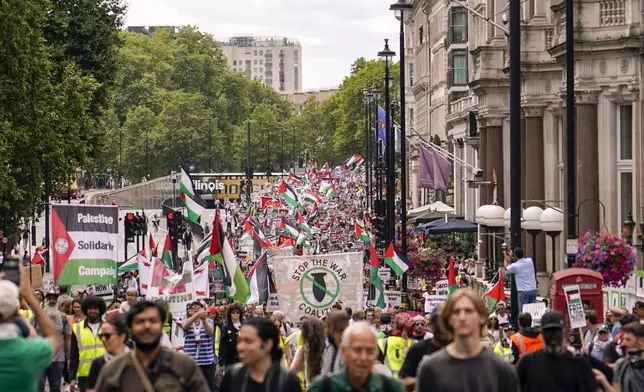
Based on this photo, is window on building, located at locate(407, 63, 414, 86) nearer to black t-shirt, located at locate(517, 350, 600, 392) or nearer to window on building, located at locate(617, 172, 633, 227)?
window on building, located at locate(617, 172, 633, 227)

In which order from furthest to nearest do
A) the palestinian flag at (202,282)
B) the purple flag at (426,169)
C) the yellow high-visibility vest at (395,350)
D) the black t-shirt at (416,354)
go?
1. the purple flag at (426,169)
2. the palestinian flag at (202,282)
3. the yellow high-visibility vest at (395,350)
4. the black t-shirt at (416,354)

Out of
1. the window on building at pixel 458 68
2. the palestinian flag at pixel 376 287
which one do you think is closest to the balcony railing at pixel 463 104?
the window on building at pixel 458 68

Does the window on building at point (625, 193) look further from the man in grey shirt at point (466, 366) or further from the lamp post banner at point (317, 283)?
the man in grey shirt at point (466, 366)

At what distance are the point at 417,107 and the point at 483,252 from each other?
223 feet

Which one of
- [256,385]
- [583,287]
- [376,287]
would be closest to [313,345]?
→ [256,385]

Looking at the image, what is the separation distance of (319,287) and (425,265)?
1963 centimetres

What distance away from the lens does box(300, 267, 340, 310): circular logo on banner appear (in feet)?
85.8

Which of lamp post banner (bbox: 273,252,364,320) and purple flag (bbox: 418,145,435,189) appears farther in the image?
purple flag (bbox: 418,145,435,189)

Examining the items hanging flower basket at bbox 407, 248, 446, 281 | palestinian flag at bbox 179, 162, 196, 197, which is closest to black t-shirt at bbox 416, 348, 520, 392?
palestinian flag at bbox 179, 162, 196, 197

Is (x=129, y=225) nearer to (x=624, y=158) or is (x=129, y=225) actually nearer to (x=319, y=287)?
(x=624, y=158)

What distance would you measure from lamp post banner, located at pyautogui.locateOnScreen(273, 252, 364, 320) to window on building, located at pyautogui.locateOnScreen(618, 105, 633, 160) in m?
10.5

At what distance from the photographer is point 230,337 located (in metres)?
20.6

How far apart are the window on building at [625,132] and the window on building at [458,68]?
1787 inches

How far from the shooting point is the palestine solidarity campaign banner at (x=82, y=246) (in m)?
26.1
